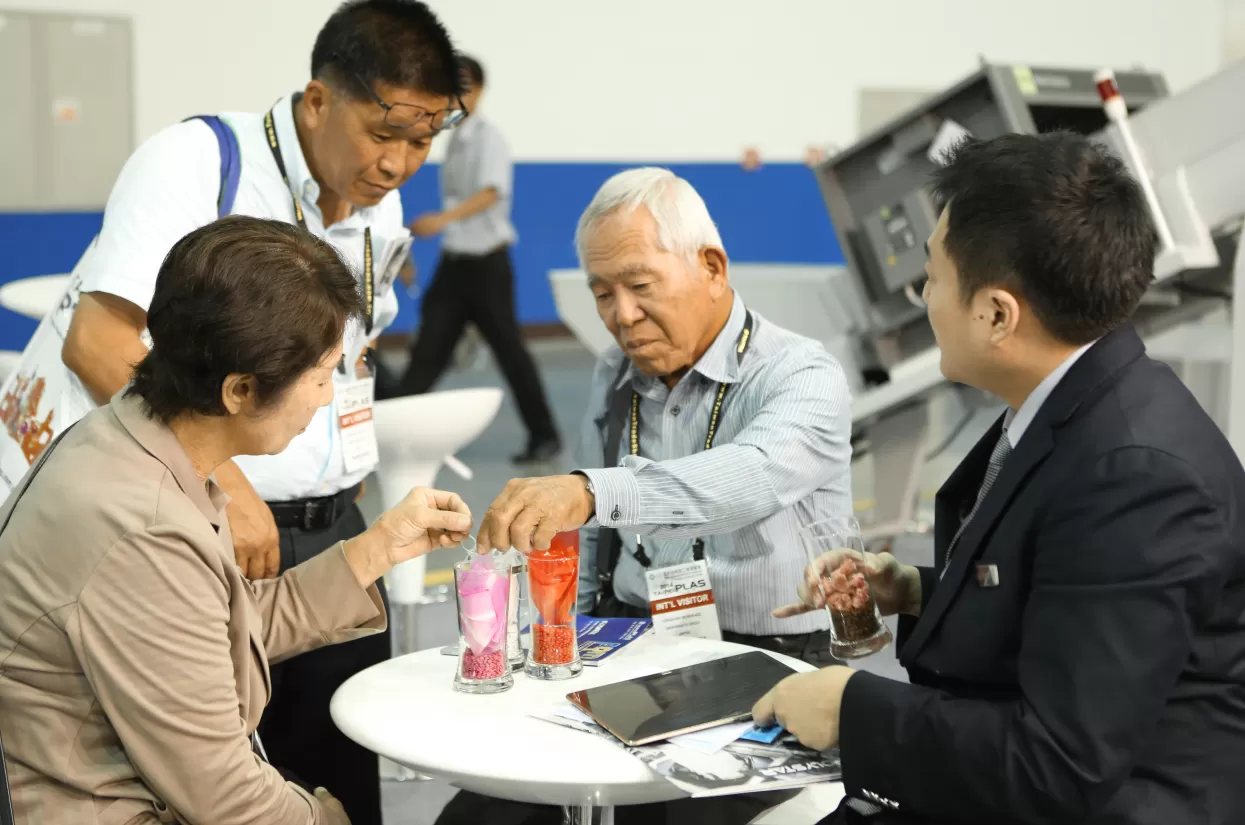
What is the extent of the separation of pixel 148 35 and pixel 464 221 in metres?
3.41

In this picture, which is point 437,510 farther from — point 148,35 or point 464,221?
point 148,35

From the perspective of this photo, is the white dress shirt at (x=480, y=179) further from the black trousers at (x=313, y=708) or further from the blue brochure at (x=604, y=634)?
the blue brochure at (x=604, y=634)

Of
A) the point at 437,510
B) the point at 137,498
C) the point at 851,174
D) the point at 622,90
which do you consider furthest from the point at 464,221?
the point at 137,498

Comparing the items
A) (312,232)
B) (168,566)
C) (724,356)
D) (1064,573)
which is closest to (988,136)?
(724,356)

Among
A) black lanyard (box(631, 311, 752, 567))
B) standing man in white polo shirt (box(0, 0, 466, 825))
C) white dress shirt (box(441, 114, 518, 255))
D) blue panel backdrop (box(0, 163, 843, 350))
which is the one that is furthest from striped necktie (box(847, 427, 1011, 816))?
blue panel backdrop (box(0, 163, 843, 350))

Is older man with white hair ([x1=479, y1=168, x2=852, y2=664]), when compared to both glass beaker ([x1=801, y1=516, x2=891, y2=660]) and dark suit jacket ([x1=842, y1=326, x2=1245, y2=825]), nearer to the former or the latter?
glass beaker ([x1=801, y1=516, x2=891, y2=660])

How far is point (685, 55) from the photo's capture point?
10766mm

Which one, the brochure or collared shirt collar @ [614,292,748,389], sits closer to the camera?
the brochure

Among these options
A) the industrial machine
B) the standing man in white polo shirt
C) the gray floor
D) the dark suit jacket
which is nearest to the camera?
the dark suit jacket

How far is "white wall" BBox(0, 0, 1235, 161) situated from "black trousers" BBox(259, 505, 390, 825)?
7.16m

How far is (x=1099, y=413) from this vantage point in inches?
54.6

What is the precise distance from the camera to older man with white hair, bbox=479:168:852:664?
2049 millimetres

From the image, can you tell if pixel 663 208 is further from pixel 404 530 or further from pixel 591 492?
pixel 404 530

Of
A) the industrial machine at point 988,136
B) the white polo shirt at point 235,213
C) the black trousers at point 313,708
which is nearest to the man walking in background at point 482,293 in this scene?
the industrial machine at point 988,136
